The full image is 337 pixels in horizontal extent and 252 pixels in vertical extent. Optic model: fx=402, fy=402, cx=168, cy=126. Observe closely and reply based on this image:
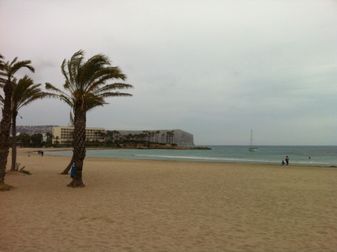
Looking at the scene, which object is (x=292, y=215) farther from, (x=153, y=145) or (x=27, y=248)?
(x=153, y=145)

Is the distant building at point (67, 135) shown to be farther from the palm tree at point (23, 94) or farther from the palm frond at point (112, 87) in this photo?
the palm frond at point (112, 87)

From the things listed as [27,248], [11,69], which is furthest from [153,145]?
[27,248]

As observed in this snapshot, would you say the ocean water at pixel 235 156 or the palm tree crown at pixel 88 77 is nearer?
the palm tree crown at pixel 88 77

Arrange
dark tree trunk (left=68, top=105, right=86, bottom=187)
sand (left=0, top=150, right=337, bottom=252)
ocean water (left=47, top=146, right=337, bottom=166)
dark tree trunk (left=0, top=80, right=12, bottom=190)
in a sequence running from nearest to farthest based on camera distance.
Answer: sand (left=0, top=150, right=337, bottom=252) → dark tree trunk (left=0, top=80, right=12, bottom=190) → dark tree trunk (left=68, top=105, right=86, bottom=187) → ocean water (left=47, top=146, right=337, bottom=166)

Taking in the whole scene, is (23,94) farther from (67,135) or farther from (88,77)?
(67,135)

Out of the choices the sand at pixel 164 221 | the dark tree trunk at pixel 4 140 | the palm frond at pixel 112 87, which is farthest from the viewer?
the palm frond at pixel 112 87

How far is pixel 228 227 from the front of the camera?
838cm

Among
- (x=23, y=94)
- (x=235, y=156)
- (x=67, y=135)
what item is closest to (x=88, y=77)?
(x=23, y=94)

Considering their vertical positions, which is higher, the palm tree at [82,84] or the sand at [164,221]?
the palm tree at [82,84]

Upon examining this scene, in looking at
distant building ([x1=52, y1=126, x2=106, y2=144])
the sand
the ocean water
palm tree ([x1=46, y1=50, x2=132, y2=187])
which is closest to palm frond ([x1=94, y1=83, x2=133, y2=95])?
palm tree ([x1=46, y1=50, x2=132, y2=187])

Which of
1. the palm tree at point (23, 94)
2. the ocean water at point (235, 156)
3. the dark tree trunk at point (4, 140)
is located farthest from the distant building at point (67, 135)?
the dark tree trunk at point (4, 140)

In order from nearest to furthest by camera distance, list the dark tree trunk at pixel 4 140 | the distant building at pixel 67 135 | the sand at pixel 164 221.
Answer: the sand at pixel 164 221 < the dark tree trunk at pixel 4 140 < the distant building at pixel 67 135

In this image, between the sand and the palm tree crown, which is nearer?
the sand

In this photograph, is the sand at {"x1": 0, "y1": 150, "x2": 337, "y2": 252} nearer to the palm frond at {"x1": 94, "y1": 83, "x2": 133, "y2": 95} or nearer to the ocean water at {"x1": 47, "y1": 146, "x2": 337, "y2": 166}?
the palm frond at {"x1": 94, "y1": 83, "x2": 133, "y2": 95}
